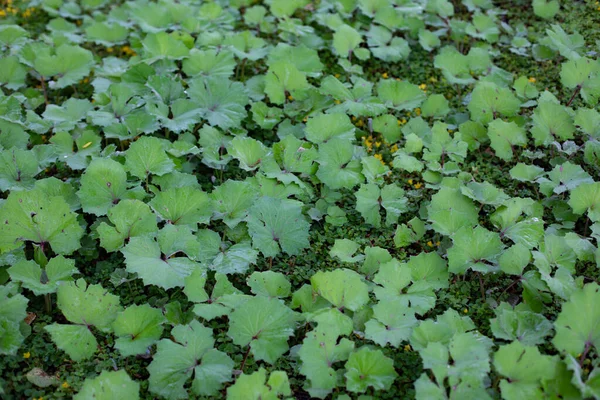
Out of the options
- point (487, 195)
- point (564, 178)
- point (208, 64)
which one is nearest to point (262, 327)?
point (487, 195)

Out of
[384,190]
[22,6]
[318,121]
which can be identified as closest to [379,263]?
[384,190]

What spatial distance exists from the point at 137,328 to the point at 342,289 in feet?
2.98

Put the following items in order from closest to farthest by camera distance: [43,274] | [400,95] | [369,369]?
1. [369,369]
2. [43,274]
3. [400,95]

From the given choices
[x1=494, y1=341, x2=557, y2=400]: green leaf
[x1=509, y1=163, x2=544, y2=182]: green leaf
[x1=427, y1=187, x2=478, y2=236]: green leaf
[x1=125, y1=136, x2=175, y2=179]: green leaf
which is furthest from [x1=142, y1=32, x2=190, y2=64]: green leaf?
[x1=494, y1=341, x2=557, y2=400]: green leaf

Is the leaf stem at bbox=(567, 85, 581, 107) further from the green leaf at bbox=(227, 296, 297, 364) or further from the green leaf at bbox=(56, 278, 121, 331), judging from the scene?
the green leaf at bbox=(56, 278, 121, 331)

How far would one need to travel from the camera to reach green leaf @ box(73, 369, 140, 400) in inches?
93.4

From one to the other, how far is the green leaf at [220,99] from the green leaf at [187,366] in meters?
1.55

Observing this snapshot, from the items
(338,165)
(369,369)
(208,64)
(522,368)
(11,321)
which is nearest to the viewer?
(522,368)

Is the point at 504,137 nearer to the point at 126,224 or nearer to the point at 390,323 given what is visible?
the point at 390,323

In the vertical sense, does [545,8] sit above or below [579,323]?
above

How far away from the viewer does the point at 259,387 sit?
94.0 inches

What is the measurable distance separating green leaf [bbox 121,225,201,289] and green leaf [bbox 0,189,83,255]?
323 mm

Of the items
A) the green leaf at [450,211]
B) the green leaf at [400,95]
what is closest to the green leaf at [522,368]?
the green leaf at [450,211]

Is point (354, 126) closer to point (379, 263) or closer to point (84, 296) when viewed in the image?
point (379, 263)
